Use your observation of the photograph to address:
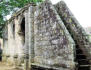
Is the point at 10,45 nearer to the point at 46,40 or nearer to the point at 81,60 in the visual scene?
the point at 46,40

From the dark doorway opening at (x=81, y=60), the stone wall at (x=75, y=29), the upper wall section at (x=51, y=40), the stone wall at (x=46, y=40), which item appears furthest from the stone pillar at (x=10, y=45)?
the dark doorway opening at (x=81, y=60)

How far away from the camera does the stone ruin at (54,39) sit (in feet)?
23.9

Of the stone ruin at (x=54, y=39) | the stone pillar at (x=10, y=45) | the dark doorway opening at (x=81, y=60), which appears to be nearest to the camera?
the dark doorway opening at (x=81, y=60)

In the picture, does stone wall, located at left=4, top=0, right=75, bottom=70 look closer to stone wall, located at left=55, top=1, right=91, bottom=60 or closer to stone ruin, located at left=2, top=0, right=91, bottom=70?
stone ruin, located at left=2, top=0, right=91, bottom=70

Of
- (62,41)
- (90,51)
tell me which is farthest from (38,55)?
(90,51)

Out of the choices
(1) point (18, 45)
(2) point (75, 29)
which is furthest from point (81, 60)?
(1) point (18, 45)

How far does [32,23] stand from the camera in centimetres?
1066

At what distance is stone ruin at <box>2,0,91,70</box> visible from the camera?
23.9ft

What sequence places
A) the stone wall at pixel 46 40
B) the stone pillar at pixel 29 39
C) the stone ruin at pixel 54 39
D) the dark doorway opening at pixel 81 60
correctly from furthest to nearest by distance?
the stone pillar at pixel 29 39 < the stone wall at pixel 46 40 < the stone ruin at pixel 54 39 < the dark doorway opening at pixel 81 60

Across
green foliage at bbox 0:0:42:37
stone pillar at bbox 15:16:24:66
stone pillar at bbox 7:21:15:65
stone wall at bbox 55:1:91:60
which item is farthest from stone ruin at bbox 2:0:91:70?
green foliage at bbox 0:0:42:37

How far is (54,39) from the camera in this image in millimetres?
Answer: 8180

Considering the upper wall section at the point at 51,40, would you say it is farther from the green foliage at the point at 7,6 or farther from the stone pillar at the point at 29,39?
the green foliage at the point at 7,6

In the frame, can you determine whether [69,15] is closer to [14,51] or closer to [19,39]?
[19,39]

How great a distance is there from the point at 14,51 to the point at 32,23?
14.6 ft
